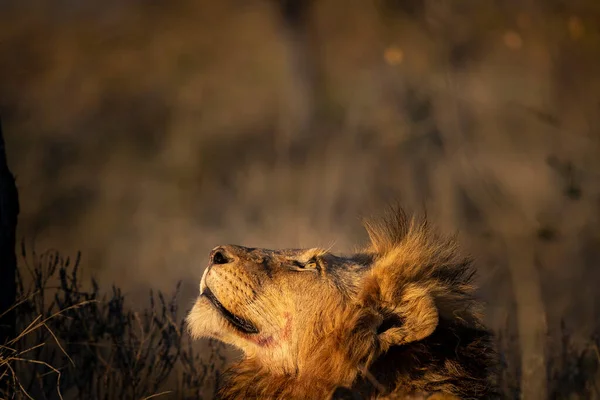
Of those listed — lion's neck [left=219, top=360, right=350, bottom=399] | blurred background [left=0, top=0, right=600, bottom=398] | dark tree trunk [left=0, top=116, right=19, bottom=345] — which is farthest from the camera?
blurred background [left=0, top=0, right=600, bottom=398]

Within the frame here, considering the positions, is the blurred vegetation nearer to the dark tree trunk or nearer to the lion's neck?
the dark tree trunk

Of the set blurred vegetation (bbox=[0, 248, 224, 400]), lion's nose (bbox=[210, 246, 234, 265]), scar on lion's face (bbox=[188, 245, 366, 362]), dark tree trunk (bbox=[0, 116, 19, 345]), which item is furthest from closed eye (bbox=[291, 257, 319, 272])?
dark tree trunk (bbox=[0, 116, 19, 345])

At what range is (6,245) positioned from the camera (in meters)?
4.90

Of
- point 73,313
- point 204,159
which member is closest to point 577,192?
point 73,313

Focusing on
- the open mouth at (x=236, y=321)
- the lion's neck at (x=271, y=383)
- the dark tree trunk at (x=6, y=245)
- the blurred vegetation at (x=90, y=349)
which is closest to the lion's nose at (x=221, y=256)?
the open mouth at (x=236, y=321)

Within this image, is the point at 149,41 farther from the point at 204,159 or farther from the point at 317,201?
the point at 317,201

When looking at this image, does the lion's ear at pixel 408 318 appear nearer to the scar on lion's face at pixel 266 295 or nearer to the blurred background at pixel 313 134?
the scar on lion's face at pixel 266 295

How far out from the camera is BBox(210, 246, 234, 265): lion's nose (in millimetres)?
4629

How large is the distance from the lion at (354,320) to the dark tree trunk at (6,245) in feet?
3.40

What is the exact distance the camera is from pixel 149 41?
1864 cm

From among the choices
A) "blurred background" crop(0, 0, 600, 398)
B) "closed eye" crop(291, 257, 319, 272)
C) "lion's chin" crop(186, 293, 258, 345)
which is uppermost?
"blurred background" crop(0, 0, 600, 398)

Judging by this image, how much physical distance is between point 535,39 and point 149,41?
9.65 meters

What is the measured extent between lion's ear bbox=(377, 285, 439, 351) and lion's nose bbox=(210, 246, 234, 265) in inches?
31.1

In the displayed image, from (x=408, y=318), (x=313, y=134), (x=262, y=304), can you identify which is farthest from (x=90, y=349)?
(x=313, y=134)
